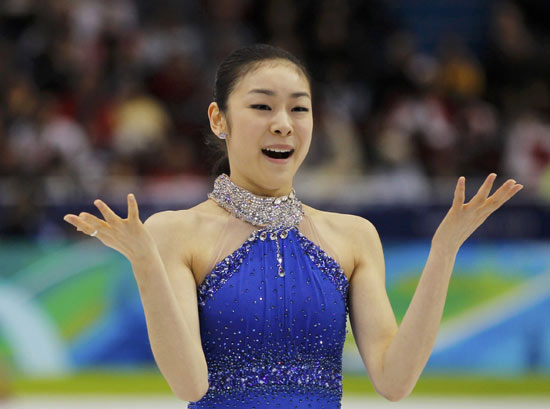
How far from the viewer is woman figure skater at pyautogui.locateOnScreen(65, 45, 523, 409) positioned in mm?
2209

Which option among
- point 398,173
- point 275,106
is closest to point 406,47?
point 398,173

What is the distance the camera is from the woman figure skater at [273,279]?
2209 mm

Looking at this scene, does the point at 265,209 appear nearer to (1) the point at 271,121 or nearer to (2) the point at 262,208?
(2) the point at 262,208

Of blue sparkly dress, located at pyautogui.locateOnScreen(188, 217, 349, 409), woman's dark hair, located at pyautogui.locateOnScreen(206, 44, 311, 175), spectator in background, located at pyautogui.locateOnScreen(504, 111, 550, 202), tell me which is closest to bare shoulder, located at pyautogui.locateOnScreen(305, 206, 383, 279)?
blue sparkly dress, located at pyautogui.locateOnScreen(188, 217, 349, 409)

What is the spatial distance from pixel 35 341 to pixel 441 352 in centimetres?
274

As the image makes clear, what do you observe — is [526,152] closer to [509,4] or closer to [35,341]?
[509,4]

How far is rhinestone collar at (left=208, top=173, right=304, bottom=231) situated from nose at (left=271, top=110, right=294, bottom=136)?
20 centimetres

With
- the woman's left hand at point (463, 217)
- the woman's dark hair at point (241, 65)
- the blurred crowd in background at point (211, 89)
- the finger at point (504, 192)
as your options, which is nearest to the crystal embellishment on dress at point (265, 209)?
the woman's dark hair at point (241, 65)

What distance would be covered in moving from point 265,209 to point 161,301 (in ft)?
1.51

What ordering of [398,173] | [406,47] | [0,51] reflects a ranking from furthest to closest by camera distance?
[406,47], [0,51], [398,173]

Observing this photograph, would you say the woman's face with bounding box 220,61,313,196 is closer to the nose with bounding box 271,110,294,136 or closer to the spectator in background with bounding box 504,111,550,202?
the nose with bounding box 271,110,294,136

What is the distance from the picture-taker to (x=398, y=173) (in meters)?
7.71

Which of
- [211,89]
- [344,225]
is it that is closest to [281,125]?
[344,225]

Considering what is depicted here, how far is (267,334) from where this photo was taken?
2.26 m
